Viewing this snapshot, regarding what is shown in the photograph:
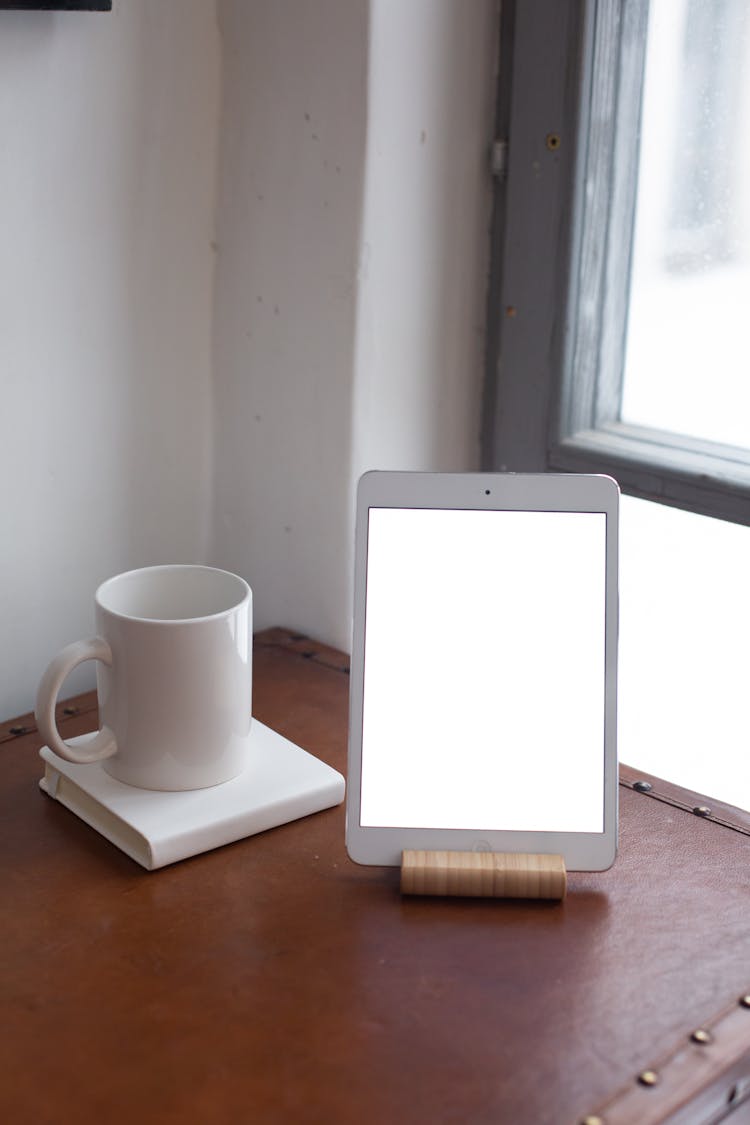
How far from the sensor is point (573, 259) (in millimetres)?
945

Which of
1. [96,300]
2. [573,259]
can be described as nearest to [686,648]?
[573,259]

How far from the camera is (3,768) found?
32.5 inches

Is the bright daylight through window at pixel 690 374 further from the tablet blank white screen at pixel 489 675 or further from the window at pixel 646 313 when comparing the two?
the tablet blank white screen at pixel 489 675

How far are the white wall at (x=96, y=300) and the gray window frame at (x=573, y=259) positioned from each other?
0.25 meters

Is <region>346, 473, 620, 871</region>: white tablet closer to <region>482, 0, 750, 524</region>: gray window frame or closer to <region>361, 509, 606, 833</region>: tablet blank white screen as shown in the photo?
<region>361, 509, 606, 833</region>: tablet blank white screen

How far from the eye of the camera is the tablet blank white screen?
27.5 inches

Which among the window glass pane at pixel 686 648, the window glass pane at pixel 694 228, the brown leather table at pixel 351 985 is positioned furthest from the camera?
the window glass pane at pixel 686 648

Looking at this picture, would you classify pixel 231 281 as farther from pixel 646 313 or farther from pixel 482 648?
pixel 482 648

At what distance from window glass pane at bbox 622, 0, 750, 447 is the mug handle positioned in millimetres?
484

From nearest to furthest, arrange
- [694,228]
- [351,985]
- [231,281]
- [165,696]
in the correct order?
1. [351,985]
2. [165,696]
3. [694,228]
4. [231,281]

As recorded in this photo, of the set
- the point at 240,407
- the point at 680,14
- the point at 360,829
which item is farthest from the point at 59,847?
the point at 680,14

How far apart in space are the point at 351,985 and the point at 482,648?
7.9 inches

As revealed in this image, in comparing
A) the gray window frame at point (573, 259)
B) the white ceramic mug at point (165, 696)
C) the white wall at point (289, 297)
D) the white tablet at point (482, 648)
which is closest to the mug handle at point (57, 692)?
the white ceramic mug at point (165, 696)

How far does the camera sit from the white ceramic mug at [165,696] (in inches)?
28.5
